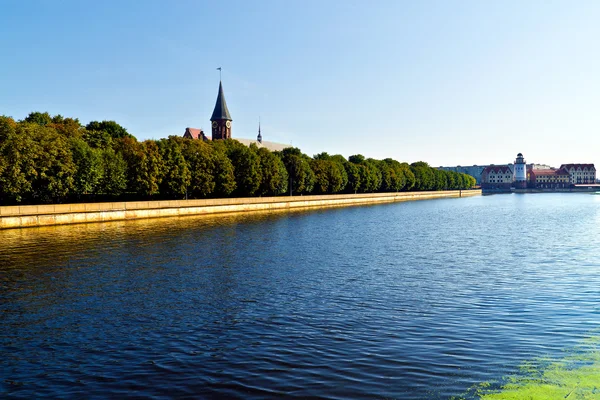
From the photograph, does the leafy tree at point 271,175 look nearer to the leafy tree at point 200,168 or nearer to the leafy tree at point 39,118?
the leafy tree at point 200,168

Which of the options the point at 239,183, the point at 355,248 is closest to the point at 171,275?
the point at 355,248

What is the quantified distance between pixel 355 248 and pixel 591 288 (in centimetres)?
1641

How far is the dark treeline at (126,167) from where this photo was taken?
53.2 meters

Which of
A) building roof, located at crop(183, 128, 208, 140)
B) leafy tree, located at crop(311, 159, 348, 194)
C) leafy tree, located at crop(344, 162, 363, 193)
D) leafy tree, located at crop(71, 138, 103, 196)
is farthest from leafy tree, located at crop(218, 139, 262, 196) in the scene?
building roof, located at crop(183, 128, 208, 140)

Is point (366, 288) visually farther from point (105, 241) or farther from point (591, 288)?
point (105, 241)

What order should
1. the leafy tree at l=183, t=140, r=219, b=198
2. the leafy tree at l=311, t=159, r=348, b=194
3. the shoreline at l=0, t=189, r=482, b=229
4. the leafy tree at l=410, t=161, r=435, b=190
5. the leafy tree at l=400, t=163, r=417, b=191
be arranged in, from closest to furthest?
the shoreline at l=0, t=189, r=482, b=229 < the leafy tree at l=183, t=140, r=219, b=198 < the leafy tree at l=311, t=159, r=348, b=194 < the leafy tree at l=400, t=163, r=417, b=191 < the leafy tree at l=410, t=161, r=435, b=190

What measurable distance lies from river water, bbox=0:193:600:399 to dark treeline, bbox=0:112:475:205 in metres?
24.6

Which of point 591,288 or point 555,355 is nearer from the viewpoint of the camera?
point 555,355

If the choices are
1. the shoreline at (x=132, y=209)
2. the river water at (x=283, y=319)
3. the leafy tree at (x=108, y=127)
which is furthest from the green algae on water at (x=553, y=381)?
the leafy tree at (x=108, y=127)

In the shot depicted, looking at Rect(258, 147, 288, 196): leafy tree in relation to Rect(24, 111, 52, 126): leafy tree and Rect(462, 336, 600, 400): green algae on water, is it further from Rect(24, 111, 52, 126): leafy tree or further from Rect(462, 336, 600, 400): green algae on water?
Rect(462, 336, 600, 400): green algae on water

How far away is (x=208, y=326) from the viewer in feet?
51.2

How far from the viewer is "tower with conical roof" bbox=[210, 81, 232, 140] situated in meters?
170

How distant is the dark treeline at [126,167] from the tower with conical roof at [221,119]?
195 ft

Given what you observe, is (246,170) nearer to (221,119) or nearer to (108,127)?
(108,127)
